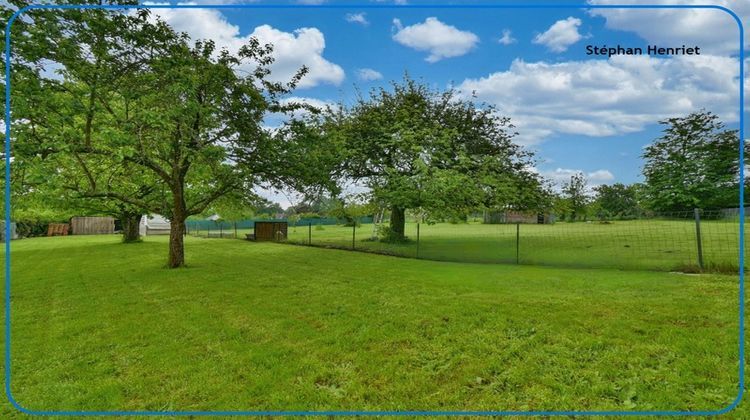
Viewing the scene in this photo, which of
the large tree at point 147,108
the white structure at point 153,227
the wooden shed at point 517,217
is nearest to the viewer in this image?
the large tree at point 147,108

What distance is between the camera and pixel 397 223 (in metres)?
18.3

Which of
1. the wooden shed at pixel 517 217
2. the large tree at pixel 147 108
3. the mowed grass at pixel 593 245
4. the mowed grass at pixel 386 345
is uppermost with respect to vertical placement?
the large tree at pixel 147 108

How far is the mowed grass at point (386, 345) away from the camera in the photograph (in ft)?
11.5

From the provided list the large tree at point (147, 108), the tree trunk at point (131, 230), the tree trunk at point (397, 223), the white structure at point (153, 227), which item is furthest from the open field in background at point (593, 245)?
the white structure at point (153, 227)

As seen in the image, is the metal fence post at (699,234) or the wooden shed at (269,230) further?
the wooden shed at (269,230)

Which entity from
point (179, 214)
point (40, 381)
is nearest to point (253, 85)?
point (179, 214)

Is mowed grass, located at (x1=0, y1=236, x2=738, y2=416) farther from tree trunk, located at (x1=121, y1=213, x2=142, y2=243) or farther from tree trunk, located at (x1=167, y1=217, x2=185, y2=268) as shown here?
tree trunk, located at (x1=121, y1=213, x2=142, y2=243)

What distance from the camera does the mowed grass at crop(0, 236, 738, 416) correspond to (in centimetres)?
350

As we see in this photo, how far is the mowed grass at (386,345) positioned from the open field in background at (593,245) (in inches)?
77.6

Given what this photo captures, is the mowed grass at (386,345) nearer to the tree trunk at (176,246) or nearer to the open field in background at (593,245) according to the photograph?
the open field in background at (593,245)

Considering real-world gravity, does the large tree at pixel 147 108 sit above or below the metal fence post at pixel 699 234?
above

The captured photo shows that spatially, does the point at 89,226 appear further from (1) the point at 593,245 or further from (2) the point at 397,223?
(1) the point at 593,245

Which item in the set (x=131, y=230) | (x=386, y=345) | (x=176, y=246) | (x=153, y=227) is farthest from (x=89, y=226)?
(x=386, y=345)

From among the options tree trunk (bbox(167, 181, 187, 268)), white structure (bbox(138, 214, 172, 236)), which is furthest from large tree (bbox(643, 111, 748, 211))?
white structure (bbox(138, 214, 172, 236))
